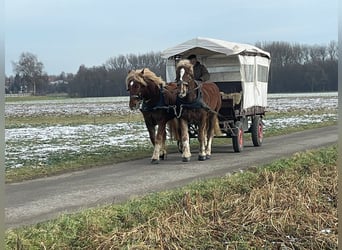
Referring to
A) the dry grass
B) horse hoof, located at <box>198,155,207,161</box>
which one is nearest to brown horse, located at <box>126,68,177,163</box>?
horse hoof, located at <box>198,155,207,161</box>

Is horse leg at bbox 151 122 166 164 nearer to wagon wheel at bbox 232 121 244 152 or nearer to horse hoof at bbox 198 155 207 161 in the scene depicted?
horse hoof at bbox 198 155 207 161

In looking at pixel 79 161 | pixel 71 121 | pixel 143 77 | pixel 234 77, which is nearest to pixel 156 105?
pixel 143 77

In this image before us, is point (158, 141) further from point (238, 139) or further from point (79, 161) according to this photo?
point (238, 139)

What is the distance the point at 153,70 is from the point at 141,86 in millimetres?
6819

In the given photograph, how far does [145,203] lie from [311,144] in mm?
9640

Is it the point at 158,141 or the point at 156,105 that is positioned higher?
the point at 156,105

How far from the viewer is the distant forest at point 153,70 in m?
12.3

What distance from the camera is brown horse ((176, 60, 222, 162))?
1205 cm

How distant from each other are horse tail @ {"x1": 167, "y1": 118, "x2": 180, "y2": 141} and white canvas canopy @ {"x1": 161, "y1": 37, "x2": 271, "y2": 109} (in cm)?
219

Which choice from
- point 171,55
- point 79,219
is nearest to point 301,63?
point 171,55

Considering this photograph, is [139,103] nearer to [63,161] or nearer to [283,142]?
[63,161]

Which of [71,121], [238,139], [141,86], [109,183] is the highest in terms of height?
[141,86]

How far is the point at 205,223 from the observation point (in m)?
6.29

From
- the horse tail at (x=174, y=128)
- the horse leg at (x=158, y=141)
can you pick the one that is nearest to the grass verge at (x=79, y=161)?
the horse leg at (x=158, y=141)
